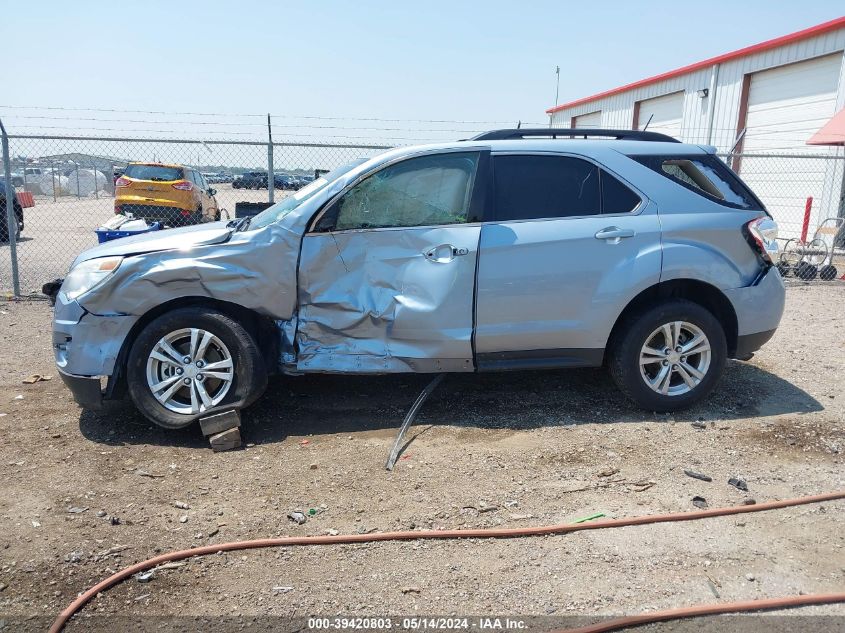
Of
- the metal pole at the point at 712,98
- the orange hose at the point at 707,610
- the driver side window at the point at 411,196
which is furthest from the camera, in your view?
the metal pole at the point at 712,98

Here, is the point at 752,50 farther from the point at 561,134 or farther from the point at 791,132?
the point at 561,134

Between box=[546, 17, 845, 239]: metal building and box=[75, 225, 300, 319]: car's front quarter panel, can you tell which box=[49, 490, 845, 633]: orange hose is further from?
box=[546, 17, 845, 239]: metal building

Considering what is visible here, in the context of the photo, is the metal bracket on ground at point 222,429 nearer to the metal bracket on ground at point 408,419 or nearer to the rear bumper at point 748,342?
the metal bracket on ground at point 408,419

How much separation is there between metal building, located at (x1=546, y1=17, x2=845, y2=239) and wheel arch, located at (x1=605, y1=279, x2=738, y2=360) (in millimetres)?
9198

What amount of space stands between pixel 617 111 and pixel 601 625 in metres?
24.9

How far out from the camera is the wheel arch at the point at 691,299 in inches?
184

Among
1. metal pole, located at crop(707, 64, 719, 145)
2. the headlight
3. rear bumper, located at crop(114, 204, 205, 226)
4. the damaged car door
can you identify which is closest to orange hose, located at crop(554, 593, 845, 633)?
the damaged car door

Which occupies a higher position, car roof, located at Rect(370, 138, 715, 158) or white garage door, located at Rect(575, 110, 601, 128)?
white garage door, located at Rect(575, 110, 601, 128)

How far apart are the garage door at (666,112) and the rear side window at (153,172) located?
44.9ft

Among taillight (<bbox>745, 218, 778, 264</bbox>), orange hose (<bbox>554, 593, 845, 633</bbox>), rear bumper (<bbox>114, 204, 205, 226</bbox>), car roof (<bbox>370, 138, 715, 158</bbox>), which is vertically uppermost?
car roof (<bbox>370, 138, 715, 158</bbox>)

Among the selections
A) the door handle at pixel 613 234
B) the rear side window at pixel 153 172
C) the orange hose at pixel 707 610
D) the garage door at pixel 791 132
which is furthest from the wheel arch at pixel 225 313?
the garage door at pixel 791 132

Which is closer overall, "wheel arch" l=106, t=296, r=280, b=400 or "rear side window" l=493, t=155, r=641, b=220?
"wheel arch" l=106, t=296, r=280, b=400

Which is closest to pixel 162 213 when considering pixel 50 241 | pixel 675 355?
pixel 50 241

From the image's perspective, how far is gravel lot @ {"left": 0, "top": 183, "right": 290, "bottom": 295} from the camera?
34.2ft
